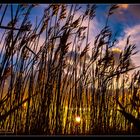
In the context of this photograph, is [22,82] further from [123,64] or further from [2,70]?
[123,64]

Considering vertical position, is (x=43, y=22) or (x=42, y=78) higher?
(x=43, y=22)

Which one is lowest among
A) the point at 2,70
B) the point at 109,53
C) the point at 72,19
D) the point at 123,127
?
the point at 123,127

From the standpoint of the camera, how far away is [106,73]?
275cm

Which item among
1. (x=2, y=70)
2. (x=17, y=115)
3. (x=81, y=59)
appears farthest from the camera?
(x=81, y=59)

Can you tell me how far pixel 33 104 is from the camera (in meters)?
2.47

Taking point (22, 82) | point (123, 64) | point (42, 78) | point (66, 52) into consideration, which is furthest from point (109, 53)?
point (22, 82)

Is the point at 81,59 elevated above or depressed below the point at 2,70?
above

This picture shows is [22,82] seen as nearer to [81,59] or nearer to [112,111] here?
[81,59]

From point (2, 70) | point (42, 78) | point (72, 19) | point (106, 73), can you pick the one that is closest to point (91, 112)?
point (106, 73)

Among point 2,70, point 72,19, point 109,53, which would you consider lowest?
point 2,70

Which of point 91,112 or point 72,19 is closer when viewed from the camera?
point 72,19

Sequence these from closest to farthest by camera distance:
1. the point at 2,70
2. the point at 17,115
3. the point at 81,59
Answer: the point at 2,70 < the point at 17,115 < the point at 81,59

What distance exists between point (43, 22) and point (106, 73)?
2.38 feet

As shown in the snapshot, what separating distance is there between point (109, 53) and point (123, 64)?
0.51 ft
